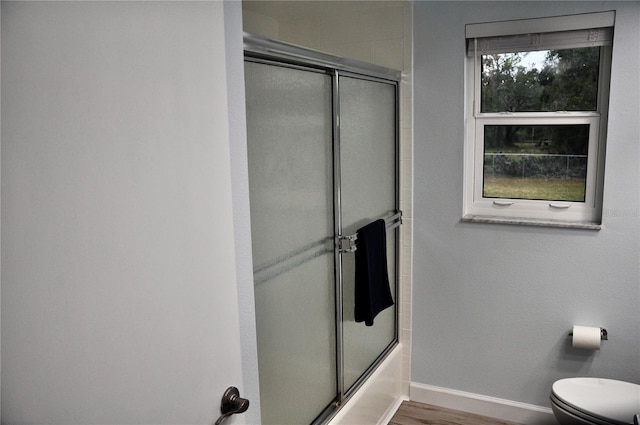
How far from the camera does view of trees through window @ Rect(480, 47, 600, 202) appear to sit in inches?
102

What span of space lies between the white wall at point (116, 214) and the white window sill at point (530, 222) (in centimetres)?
191

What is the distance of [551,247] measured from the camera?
2670mm

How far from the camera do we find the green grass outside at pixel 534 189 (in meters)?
2.67

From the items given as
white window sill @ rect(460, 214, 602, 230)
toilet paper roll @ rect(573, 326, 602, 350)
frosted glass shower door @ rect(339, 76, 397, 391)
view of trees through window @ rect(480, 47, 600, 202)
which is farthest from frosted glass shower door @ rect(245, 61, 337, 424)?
toilet paper roll @ rect(573, 326, 602, 350)

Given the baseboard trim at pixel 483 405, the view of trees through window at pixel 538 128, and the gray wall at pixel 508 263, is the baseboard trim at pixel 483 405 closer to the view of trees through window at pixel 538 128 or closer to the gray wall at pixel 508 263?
the gray wall at pixel 508 263

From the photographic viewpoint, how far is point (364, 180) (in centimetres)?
246

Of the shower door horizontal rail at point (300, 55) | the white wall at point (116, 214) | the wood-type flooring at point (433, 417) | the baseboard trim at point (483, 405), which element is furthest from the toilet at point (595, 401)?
the white wall at point (116, 214)

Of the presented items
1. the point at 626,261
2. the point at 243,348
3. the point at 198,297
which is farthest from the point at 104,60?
the point at 626,261

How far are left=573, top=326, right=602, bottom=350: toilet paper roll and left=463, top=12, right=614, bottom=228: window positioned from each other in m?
0.50

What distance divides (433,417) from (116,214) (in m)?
2.54

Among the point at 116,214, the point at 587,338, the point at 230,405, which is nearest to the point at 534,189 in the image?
the point at 587,338

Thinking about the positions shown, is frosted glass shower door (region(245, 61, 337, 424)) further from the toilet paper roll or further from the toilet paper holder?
the toilet paper holder

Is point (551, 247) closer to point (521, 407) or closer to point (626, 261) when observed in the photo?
point (626, 261)

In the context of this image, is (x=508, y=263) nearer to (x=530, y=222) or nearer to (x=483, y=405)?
(x=530, y=222)
